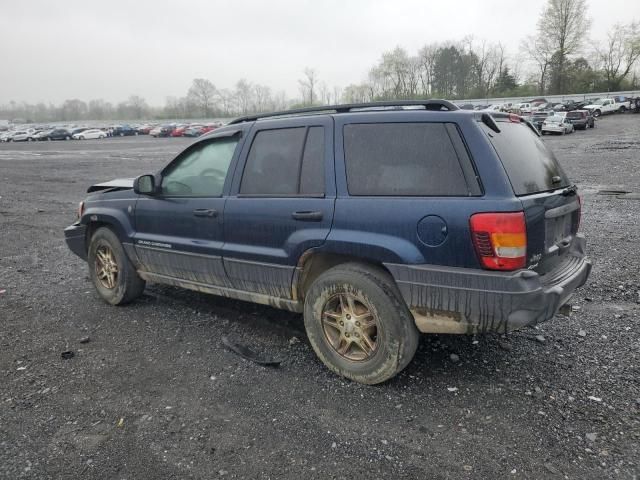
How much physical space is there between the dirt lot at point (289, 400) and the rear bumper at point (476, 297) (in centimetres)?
59

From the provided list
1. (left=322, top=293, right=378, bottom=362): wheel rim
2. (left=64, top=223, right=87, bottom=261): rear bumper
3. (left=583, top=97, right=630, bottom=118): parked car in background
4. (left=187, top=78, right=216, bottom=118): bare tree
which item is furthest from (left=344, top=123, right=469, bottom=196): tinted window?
(left=187, top=78, right=216, bottom=118): bare tree

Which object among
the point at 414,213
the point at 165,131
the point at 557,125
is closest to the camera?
the point at 414,213

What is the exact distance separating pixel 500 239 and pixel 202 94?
427ft

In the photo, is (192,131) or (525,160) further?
(192,131)

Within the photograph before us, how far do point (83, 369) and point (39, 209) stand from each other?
9230 millimetres

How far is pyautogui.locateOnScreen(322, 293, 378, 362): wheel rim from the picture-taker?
10.9 ft

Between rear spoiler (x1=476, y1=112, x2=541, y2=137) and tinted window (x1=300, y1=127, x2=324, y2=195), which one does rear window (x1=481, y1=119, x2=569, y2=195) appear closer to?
rear spoiler (x1=476, y1=112, x2=541, y2=137)

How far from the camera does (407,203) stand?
3.05 meters

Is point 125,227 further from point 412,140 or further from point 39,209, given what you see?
point 39,209

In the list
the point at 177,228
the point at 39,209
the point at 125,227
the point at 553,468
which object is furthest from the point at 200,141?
the point at 39,209

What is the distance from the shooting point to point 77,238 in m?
5.44

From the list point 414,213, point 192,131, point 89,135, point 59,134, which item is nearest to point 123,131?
point 89,135

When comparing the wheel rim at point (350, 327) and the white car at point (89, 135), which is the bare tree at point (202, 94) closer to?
the white car at point (89, 135)

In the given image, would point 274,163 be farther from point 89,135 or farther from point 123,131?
point 123,131
